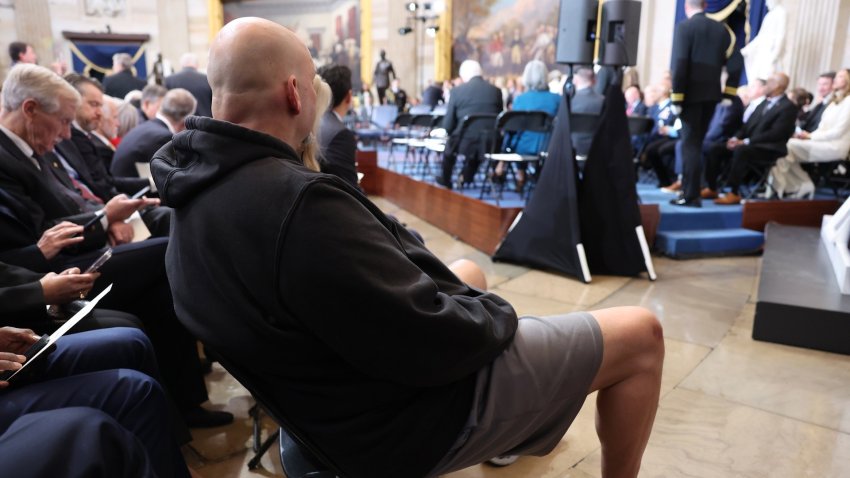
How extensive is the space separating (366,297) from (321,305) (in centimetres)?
8

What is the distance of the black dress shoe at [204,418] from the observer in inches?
88.4

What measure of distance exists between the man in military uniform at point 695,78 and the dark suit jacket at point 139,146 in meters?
4.06

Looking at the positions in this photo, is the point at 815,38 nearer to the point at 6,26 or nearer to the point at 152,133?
the point at 152,133

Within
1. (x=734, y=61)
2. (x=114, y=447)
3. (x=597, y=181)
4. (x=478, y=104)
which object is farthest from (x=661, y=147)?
(x=114, y=447)

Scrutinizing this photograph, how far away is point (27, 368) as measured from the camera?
142cm

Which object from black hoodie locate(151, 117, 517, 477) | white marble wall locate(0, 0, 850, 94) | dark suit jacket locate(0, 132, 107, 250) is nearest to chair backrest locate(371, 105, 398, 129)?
white marble wall locate(0, 0, 850, 94)

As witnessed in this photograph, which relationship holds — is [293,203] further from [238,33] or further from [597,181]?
[597,181]

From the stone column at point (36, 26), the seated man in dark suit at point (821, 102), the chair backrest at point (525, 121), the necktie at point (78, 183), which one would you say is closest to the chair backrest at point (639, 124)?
the chair backrest at point (525, 121)

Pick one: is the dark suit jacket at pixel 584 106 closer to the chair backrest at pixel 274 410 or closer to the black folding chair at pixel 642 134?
the black folding chair at pixel 642 134

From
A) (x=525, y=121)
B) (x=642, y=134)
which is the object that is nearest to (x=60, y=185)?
(x=525, y=121)

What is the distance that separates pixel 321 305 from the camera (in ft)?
3.35

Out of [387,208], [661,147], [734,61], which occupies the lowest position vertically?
[387,208]

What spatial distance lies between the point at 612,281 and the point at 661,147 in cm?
319

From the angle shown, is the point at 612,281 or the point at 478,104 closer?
the point at 612,281
